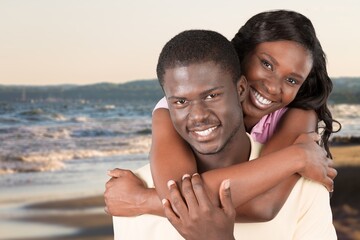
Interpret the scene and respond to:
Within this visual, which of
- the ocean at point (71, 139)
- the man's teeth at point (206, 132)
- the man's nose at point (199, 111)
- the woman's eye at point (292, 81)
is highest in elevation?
the man's nose at point (199, 111)

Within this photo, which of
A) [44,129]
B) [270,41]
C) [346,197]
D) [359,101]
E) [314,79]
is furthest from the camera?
[359,101]

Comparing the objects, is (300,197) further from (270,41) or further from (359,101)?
(359,101)

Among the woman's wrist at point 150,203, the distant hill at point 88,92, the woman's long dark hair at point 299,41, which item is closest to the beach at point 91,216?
the woman's long dark hair at point 299,41

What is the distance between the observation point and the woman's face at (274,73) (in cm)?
224

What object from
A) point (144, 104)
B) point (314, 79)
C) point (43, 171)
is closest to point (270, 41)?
point (314, 79)

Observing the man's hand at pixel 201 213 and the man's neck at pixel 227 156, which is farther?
the man's neck at pixel 227 156

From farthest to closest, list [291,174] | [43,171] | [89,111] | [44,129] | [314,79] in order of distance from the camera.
Answer: [89,111]
[44,129]
[43,171]
[314,79]
[291,174]

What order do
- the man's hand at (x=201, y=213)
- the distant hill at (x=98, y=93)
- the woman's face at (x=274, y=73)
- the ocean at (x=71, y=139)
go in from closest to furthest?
the man's hand at (x=201, y=213), the woman's face at (x=274, y=73), the ocean at (x=71, y=139), the distant hill at (x=98, y=93)

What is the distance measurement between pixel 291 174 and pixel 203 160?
0.23 metres

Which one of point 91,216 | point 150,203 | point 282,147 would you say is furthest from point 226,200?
point 91,216

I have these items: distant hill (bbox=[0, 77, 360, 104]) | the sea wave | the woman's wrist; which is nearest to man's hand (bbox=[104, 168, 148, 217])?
the woman's wrist

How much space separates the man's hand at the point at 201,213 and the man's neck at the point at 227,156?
19 cm

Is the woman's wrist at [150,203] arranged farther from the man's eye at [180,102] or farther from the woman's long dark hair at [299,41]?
the woman's long dark hair at [299,41]

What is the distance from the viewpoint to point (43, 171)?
31.2 ft
